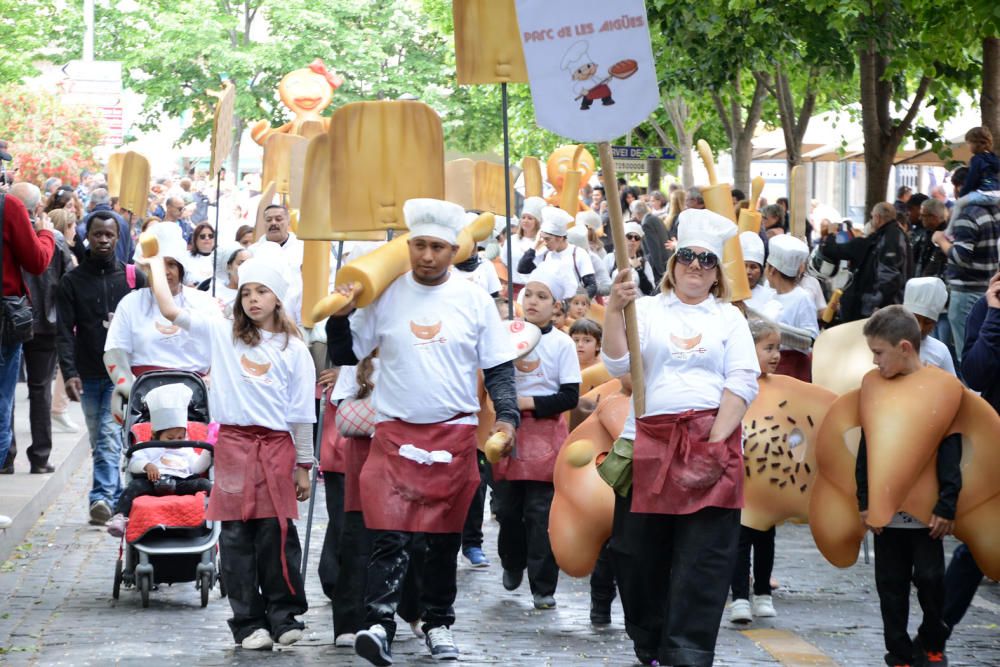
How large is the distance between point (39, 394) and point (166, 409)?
417cm

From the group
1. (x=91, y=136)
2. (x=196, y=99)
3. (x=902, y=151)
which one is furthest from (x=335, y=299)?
(x=196, y=99)

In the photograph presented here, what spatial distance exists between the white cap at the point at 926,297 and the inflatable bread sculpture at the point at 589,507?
1565mm

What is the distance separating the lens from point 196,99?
4753cm

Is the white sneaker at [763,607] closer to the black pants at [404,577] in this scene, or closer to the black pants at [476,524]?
the black pants at [404,577]

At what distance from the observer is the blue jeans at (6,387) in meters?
11.3

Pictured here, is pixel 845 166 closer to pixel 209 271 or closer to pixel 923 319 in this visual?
pixel 209 271

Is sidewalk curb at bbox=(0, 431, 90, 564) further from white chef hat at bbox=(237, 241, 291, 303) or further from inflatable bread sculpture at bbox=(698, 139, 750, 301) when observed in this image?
inflatable bread sculpture at bbox=(698, 139, 750, 301)

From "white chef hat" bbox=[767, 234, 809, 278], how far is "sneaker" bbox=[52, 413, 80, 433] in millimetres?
7557

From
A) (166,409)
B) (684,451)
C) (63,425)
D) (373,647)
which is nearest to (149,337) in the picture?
(166,409)

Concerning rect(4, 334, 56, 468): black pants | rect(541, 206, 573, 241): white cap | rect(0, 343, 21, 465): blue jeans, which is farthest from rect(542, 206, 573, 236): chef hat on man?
rect(0, 343, 21, 465): blue jeans

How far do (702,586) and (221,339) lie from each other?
2.51 meters

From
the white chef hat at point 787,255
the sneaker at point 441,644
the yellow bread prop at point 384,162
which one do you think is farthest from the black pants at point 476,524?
the sneaker at point 441,644

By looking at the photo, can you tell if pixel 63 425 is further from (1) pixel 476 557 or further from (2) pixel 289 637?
(2) pixel 289 637

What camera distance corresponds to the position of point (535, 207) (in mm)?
17969
